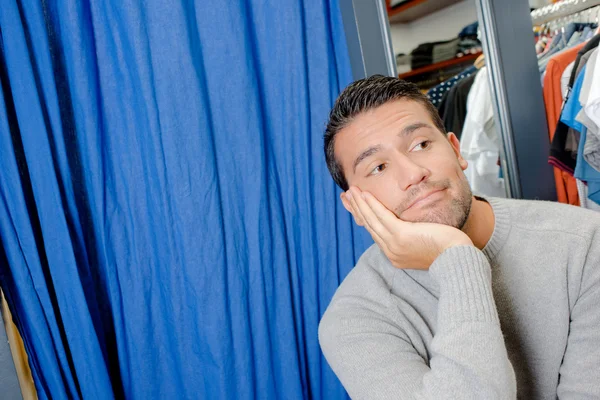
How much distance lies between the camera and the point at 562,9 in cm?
208

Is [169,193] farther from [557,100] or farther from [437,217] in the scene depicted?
[557,100]

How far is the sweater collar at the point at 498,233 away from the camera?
108 cm

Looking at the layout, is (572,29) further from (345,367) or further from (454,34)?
(345,367)

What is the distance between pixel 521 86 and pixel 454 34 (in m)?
0.31

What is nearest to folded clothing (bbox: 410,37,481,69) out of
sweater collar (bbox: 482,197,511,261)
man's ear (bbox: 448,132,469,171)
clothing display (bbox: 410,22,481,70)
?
clothing display (bbox: 410,22,481,70)

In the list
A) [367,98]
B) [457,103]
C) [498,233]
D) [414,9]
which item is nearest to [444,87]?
[457,103]

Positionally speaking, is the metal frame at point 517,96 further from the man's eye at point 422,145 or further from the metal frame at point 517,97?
the man's eye at point 422,145

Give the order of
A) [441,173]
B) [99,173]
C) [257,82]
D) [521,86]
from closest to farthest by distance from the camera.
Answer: [441,173]
[99,173]
[257,82]
[521,86]

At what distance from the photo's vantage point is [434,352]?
82 centimetres

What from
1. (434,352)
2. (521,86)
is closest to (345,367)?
(434,352)

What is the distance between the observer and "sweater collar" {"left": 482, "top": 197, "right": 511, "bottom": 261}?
1.08 m

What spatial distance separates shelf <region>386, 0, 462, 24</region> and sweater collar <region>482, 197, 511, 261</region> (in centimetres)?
80

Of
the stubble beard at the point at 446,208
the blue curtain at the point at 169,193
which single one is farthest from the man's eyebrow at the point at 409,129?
the blue curtain at the point at 169,193

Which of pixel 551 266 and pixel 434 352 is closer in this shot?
pixel 434 352
